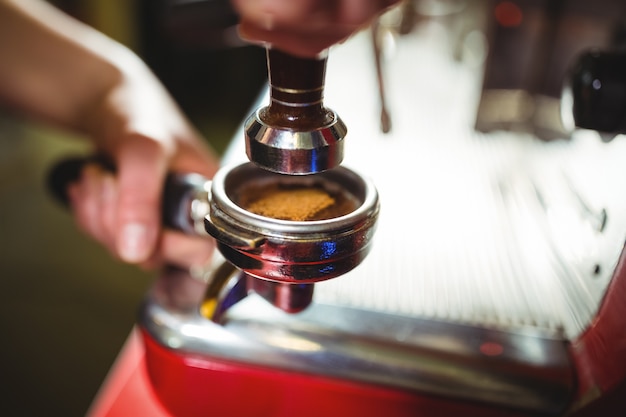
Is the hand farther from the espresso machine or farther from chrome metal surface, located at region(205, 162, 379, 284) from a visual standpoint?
A: chrome metal surface, located at region(205, 162, 379, 284)

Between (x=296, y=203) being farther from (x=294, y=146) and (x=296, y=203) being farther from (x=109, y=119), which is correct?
(x=109, y=119)

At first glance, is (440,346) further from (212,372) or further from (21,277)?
(21,277)

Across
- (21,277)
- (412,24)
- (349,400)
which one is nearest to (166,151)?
(349,400)

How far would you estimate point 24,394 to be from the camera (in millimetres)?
1407

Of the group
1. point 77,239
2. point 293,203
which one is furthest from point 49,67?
point 77,239

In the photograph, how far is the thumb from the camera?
573 millimetres

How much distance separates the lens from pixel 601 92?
479 mm

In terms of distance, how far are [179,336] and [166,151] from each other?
22cm

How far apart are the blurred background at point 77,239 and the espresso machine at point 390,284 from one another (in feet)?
3.22

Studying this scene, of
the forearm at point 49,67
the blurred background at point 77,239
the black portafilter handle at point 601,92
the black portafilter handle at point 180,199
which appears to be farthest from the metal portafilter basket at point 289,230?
the blurred background at point 77,239

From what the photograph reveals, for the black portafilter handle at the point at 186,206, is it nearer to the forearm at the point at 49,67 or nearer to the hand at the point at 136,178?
the hand at the point at 136,178

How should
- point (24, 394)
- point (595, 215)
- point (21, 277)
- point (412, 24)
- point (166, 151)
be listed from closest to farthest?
1. point (595, 215)
2. point (166, 151)
3. point (412, 24)
4. point (24, 394)
5. point (21, 277)

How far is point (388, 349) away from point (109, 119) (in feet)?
1.46

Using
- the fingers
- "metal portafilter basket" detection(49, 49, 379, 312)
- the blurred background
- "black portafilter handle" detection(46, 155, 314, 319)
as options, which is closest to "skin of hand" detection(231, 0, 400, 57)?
"metal portafilter basket" detection(49, 49, 379, 312)
